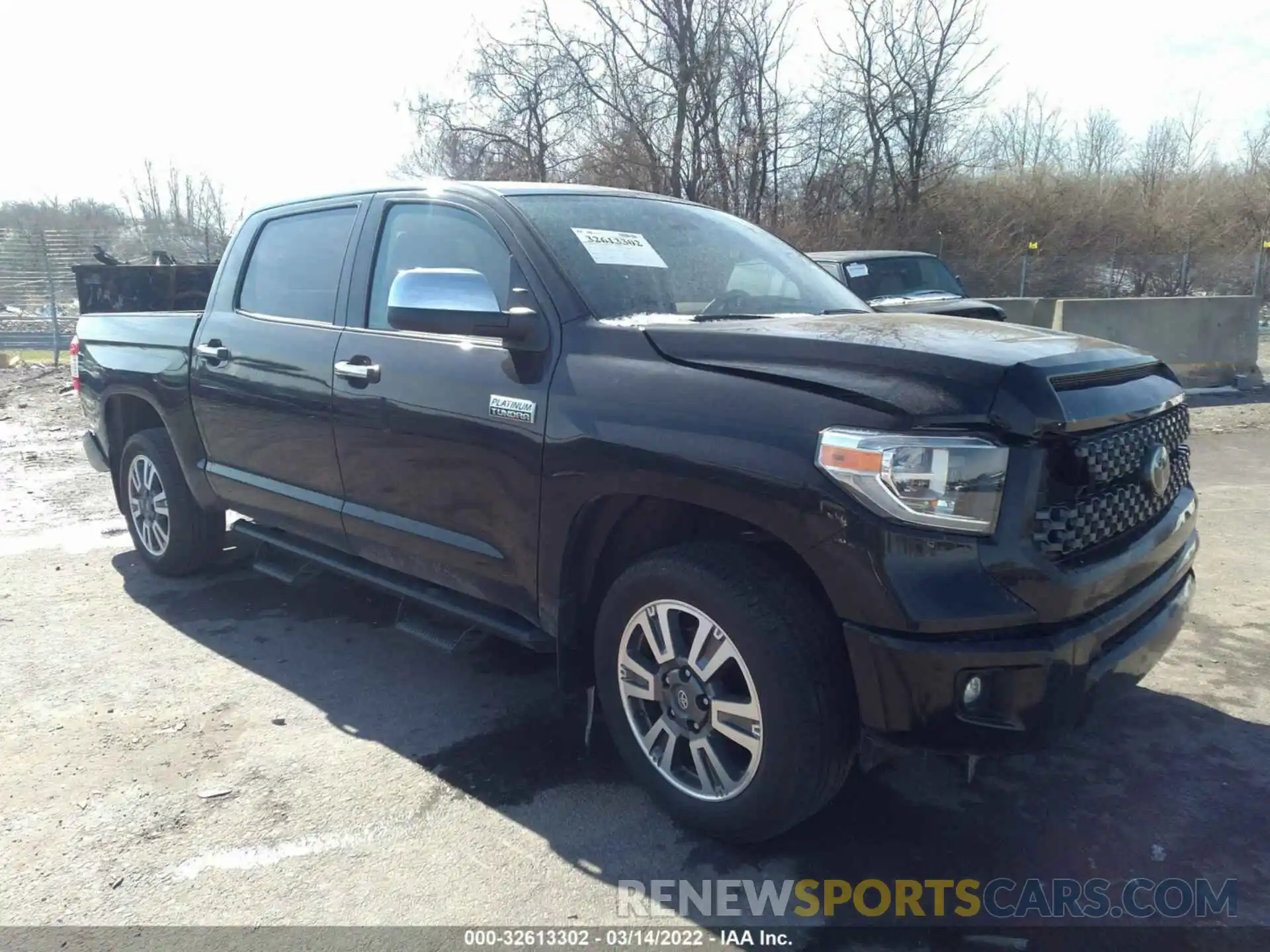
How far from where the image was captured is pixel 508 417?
3.13 m

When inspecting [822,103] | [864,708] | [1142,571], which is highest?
[822,103]

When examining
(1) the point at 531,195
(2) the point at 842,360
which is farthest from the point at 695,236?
(2) the point at 842,360

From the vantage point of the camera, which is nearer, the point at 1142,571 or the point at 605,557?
the point at 1142,571

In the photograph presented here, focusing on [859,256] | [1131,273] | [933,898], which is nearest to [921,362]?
[933,898]

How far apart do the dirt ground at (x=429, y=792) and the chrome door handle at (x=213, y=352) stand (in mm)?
1289

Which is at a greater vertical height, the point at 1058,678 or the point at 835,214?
the point at 835,214

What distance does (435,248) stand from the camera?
3631 millimetres

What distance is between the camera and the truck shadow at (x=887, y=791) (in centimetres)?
Answer: 270

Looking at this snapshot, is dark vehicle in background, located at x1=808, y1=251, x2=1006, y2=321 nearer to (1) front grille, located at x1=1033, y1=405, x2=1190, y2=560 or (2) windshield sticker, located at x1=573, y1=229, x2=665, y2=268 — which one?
(2) windshield sticker, located at x1=573, y1=229, x2=665, y2=268

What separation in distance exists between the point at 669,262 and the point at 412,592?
1.60 metres

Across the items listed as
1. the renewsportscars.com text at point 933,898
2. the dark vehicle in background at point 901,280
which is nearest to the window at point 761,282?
the renewsportscars.com text at point 933,898

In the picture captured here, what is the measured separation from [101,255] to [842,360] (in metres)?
9.98

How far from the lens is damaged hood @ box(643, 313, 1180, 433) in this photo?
233 centimetres

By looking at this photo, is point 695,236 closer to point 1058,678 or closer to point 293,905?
point 1058,678
